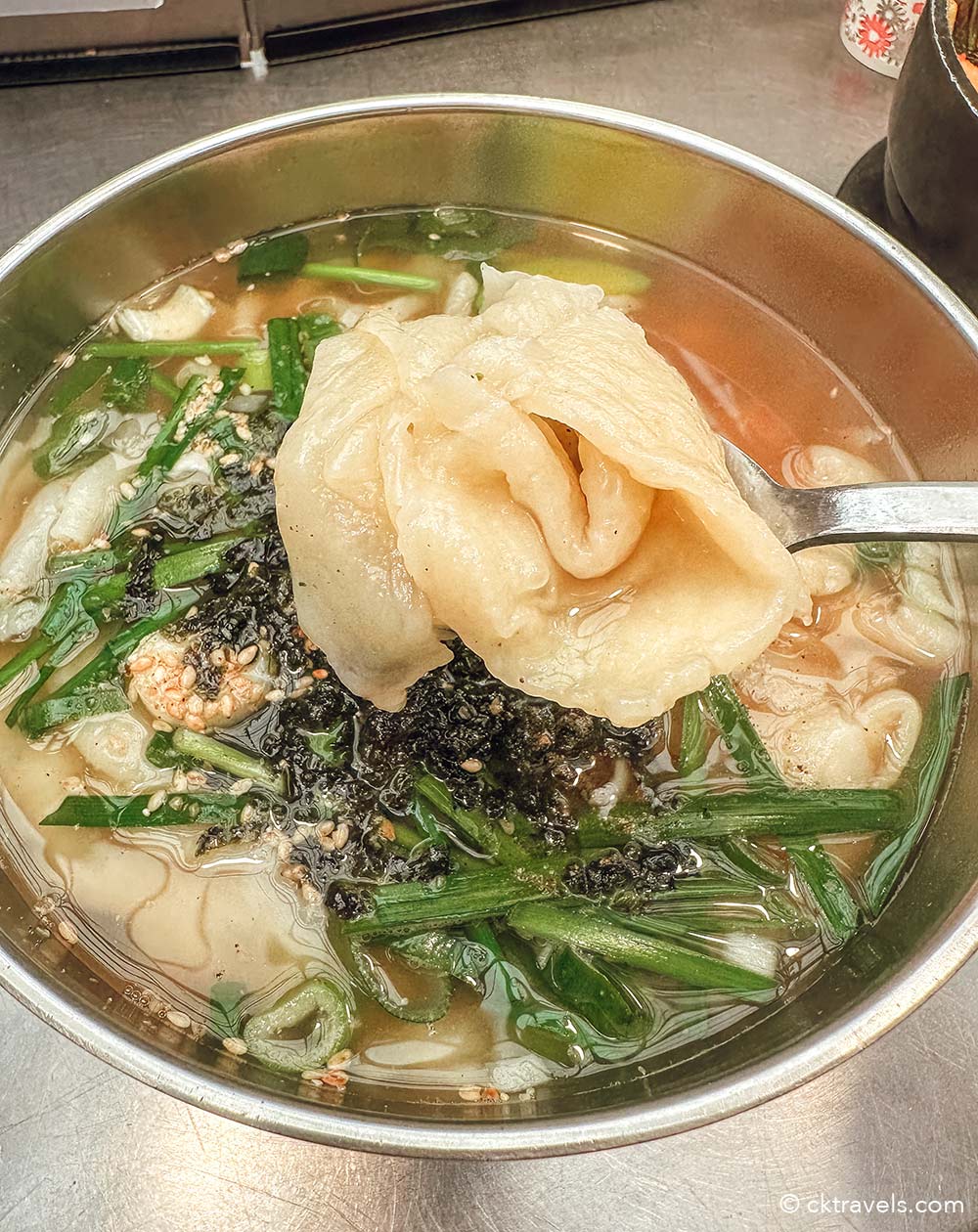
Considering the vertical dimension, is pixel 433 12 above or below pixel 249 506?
above

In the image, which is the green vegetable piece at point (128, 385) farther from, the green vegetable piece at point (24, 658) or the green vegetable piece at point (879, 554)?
the green vegetable piece at point (879, 554)

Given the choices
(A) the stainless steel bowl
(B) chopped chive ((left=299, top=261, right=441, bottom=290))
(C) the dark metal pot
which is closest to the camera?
(A) the stainless steel bowl

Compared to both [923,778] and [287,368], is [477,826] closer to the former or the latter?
[923,778]

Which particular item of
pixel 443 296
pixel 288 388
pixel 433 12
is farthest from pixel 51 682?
pixel 433 12

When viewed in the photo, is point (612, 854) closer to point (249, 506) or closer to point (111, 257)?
point (249, 506)

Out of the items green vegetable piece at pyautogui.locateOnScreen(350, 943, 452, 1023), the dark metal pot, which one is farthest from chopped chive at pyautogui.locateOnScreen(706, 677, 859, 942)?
the dark metal pot

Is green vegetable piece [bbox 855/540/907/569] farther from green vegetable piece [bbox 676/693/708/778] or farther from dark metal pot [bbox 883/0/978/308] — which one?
dark metal pot [bbox 883/0/978/308]
